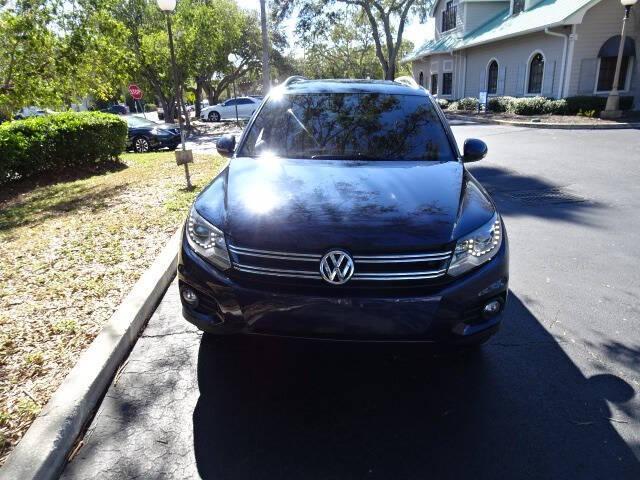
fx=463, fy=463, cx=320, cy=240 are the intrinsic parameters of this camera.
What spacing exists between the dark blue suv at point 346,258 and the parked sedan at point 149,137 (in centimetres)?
1469

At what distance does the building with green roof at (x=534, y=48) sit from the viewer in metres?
19.6

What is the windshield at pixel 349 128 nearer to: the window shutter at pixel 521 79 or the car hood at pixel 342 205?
the car hood at pixel 342 205

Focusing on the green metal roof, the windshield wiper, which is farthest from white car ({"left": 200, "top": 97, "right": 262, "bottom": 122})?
the windshield wiper

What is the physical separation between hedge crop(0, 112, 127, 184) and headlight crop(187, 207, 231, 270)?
758cm

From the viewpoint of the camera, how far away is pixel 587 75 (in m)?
20.2

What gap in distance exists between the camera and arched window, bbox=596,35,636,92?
19.3m

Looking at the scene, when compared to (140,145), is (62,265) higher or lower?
lower

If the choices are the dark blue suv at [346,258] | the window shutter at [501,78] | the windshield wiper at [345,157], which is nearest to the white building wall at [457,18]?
the window shutter at [501,78]

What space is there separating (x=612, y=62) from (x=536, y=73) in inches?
135

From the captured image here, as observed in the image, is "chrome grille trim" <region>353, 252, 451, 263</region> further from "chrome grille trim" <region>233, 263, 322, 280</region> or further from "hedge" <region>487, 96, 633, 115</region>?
"hedge" <region>487, 96, 633, 115</region>

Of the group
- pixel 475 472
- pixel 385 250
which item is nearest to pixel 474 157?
pixel 385 250

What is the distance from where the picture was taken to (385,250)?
239 centimetres

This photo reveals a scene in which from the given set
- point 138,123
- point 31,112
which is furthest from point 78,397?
point 31,112

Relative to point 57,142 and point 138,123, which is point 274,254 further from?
point 138,123
